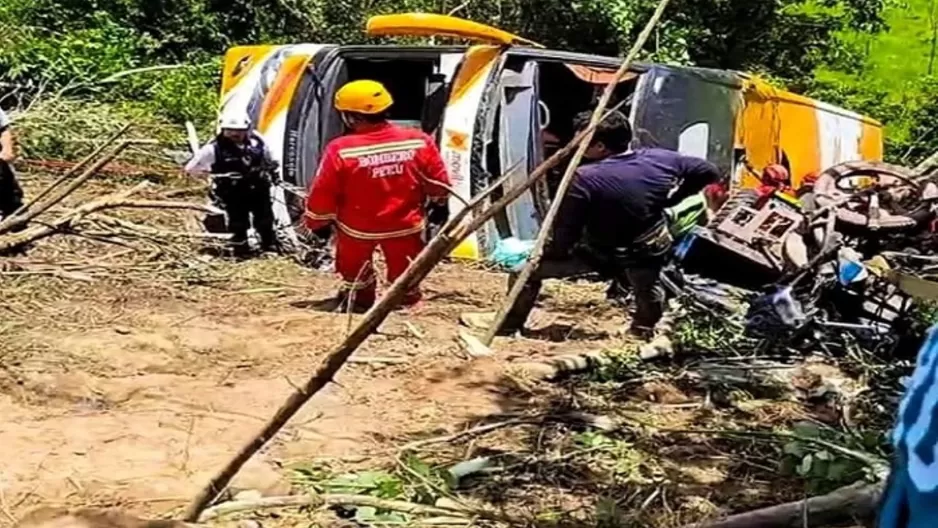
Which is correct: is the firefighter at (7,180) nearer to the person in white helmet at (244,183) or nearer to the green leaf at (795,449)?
the person in white helmet at (244,183)

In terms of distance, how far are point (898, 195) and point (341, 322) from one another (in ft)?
9.66

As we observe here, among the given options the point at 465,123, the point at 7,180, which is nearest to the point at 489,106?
the point at 465,123

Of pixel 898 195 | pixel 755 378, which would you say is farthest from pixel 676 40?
pixel 755 378

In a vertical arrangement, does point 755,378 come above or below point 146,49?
above

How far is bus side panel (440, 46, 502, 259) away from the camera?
8.81 metres

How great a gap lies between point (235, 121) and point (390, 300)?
607cm

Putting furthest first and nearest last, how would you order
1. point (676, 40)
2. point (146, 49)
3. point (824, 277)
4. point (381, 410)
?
point (146, 49) → point (676, 40) → point (824, 277) → point (381, 410)

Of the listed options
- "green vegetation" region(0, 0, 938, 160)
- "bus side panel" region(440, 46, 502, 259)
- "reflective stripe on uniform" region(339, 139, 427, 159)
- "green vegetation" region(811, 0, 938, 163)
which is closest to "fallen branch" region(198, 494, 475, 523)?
"reflective stripe on uniform" region(339, 139, 427, 159)

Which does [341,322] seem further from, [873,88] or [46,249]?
[873,88]

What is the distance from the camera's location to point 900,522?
4.01 feet

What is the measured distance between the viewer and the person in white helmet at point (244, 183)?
877 cm

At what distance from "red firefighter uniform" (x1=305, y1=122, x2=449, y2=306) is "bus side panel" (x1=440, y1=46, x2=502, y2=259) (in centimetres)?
146

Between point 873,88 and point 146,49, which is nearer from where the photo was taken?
point 146,49

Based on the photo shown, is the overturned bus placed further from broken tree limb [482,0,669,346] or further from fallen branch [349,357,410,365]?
fallen branch [349,357,410,365]
